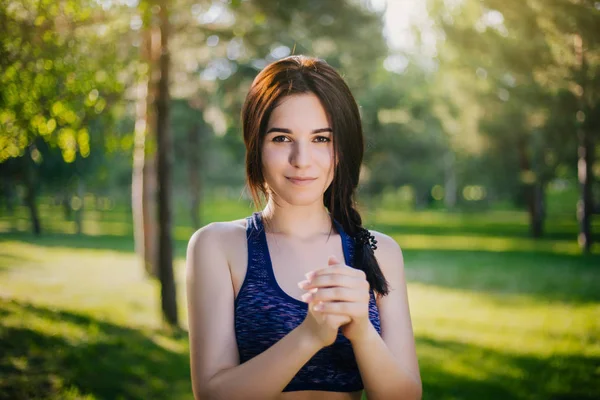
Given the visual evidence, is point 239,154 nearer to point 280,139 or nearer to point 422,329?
point 422,329

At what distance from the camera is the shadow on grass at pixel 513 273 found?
12.6 metres

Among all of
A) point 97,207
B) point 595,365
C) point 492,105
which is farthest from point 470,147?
point 97,207

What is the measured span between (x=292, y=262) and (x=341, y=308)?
1.63 ft

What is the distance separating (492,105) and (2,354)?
61.6 feet

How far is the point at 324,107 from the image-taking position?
1827 millimetres

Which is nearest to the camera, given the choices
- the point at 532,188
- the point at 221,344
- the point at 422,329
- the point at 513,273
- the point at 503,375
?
the point at 221,344

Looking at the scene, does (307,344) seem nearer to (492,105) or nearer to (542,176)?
(492,105)

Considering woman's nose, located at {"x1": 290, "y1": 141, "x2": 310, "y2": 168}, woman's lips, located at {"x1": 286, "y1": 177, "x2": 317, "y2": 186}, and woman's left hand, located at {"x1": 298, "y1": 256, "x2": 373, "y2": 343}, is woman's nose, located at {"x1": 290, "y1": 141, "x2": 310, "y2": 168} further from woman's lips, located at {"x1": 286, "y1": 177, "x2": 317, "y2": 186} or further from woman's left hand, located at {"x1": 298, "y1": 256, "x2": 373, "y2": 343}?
woman's left hand, located at {"x1": 298, "y1": 256, "x2": 373, "y2": 343}

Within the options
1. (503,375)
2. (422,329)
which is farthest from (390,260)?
(422,329)

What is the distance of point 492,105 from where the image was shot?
2042cm

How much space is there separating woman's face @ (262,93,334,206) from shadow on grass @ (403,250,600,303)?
1132 centimetres

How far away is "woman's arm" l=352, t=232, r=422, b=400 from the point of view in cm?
157

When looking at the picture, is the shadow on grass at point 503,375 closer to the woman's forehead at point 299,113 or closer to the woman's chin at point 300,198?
the woman's chin at point 300,198

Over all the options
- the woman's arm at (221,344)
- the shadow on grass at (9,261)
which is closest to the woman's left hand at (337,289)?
the woman's arm at (221,344)
